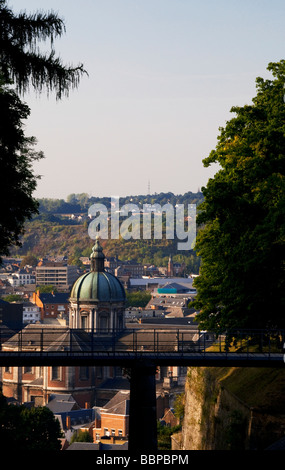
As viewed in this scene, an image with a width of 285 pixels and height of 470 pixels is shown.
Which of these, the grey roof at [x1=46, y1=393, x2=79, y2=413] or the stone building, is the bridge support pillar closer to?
the grey roof at [x1=46, y1=393, x2=79, y2=413]

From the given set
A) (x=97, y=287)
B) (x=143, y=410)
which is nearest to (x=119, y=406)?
(x=97, y=287)

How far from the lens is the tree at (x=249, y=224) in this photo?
3325 centimetres

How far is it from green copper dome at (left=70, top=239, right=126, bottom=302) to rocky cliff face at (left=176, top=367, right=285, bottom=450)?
103 metres

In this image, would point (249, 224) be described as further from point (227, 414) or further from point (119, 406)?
point (119, 406)

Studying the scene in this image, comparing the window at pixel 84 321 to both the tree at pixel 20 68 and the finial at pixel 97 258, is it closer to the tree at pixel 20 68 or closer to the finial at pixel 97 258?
the finial at pixel 97 258

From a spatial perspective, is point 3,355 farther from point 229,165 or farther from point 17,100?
point 17,100

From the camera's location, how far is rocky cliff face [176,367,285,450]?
95.5 feet

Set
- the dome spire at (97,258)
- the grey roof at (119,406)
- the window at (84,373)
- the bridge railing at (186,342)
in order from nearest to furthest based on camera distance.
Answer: the bridge railing at (186,342)
the grey roof at (119,406)
the window at (84,373)
the dome spire at (97,258)

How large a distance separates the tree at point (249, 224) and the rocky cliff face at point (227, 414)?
8.40 feet

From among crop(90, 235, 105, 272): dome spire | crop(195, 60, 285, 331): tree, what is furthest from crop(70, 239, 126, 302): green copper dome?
crop(195, 60, 285, 331): tree

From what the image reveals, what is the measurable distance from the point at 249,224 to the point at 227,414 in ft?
22.7

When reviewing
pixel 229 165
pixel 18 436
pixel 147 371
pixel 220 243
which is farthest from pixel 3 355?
pixel 18 436

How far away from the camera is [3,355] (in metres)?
31.4

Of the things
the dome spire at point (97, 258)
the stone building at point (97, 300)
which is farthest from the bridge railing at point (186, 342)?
the dome spire at point (97, 258)
